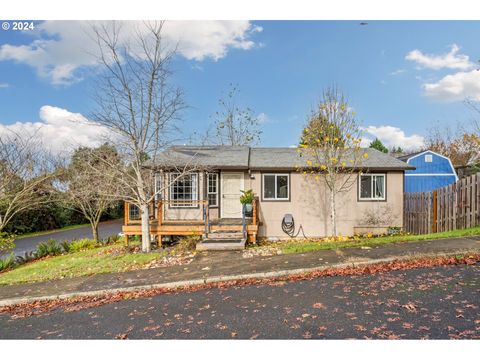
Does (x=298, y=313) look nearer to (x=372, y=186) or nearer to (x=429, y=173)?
(x=372, y=186)

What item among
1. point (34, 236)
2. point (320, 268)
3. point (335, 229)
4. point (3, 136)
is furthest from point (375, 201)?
point (34, 236)

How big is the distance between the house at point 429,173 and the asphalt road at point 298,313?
14.6 metres

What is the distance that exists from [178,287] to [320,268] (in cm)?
305

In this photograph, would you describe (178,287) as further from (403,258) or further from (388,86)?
(388,86)

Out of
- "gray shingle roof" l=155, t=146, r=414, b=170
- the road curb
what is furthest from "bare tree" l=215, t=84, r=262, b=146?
the road curb

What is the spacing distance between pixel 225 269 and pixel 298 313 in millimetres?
3071

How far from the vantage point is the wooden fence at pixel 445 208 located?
386 inches

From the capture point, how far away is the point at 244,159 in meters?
12.7

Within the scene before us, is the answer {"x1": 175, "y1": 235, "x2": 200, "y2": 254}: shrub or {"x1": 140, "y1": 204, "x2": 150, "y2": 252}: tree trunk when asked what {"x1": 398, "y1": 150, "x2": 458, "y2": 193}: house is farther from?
{"x1": 140, "y1": 204, "x2": 150, "y2": 252}: tree trunk

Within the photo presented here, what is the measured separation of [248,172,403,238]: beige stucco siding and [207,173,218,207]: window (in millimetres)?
1457

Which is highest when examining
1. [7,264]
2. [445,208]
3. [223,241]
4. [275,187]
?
[275,187]

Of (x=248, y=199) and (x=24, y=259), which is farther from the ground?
(x=248, y=199)

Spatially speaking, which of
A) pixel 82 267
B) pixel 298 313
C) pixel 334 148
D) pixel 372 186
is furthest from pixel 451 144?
pixel 82 267

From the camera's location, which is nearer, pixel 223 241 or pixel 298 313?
pixel 298 313
